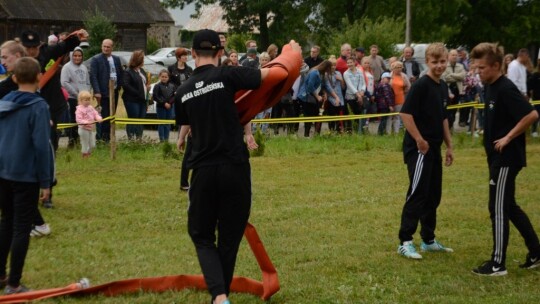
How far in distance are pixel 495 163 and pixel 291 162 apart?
782cm

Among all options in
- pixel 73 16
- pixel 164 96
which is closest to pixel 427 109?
pixel 164 96

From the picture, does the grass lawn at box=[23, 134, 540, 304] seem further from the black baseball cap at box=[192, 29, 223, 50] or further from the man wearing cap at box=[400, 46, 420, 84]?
the man wearing cap at box=[400, 46, 420, 84]

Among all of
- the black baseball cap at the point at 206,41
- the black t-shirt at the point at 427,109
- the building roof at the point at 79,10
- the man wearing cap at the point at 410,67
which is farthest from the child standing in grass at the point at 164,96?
the building roof at the point at 79,10

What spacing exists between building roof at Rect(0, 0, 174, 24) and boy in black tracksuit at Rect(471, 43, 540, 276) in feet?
162

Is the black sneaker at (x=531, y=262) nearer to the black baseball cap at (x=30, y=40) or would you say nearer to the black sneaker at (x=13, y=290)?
the black sneaker at (x=13, y=290)

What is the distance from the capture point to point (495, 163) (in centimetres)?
776

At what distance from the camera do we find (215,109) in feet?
20.2

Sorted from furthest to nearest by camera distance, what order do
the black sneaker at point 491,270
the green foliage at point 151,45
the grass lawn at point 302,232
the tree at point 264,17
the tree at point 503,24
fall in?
the green foliage at point 151,45
the tree at point 264,17
the tree at point 503,24
the black sneaker at point 491,270
the grass lawn at point 302,232

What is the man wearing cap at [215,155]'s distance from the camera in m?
6.14

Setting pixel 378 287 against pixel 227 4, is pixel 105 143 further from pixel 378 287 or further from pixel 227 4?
pixel 227 4

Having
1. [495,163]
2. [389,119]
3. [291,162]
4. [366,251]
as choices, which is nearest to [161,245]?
[366,251]

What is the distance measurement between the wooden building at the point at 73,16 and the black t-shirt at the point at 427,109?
4769 cm

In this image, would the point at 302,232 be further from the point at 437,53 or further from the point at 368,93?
the point at 368,93

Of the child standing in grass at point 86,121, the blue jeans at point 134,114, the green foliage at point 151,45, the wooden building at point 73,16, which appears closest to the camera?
the child standing in grass at point 86,121
